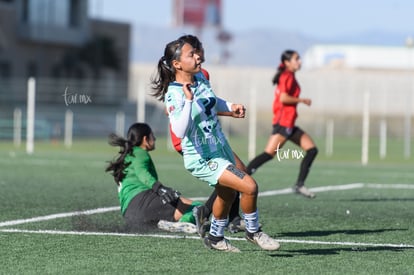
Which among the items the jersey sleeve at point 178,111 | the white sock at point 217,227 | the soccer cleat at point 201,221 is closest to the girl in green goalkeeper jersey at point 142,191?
the soccer cleat at point 201,221

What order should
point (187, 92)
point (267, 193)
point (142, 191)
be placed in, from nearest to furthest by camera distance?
point (187, 92)
point (142, 191)
point (267, 193)

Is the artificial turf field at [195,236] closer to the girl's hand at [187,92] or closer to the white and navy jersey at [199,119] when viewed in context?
the white and navy jersey at [199,119]

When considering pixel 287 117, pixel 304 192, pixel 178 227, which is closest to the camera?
pixel 178 227

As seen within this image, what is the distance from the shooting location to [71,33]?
64.6 metres

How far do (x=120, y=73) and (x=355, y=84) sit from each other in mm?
14580

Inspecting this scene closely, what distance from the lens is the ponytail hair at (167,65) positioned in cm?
870

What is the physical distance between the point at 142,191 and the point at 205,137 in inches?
88.8

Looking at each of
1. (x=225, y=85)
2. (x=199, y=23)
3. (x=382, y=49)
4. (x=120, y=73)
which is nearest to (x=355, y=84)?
(x=225, y=85)

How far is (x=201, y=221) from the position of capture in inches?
377

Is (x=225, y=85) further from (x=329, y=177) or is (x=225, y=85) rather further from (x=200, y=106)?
(x=200, y=106)

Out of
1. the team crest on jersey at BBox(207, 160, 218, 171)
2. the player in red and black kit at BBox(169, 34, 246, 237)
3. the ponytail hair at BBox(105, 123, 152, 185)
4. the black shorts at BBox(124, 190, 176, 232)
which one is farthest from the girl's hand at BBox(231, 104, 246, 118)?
the ponytail hair at BBox(105, 123, 152, 185)

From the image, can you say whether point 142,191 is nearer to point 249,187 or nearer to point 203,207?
point 203,207

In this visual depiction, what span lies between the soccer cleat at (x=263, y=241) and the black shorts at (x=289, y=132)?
18.9 feet

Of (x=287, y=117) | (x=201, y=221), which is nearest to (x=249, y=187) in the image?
(x=201, y=221)
